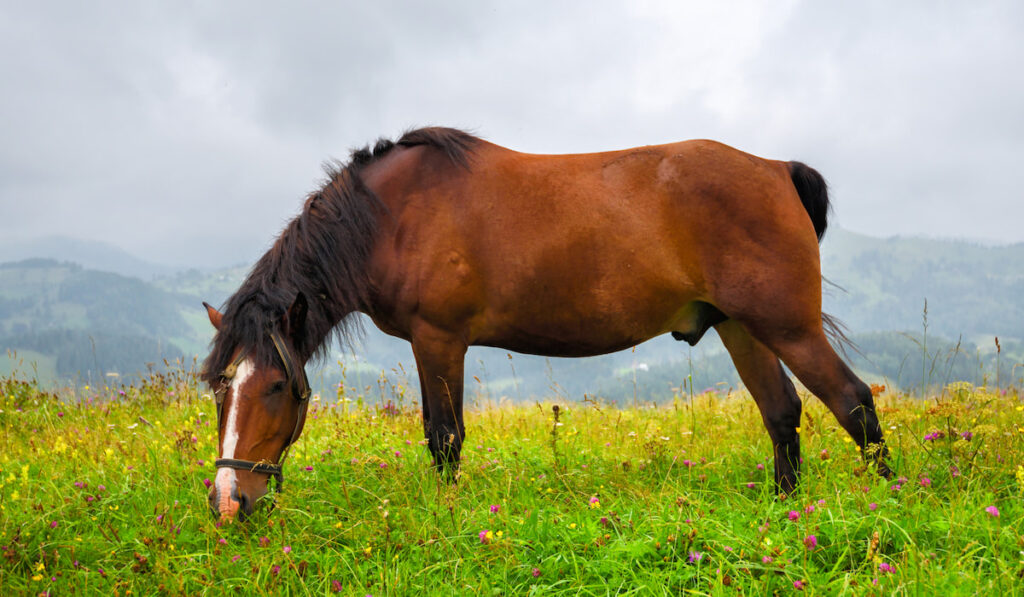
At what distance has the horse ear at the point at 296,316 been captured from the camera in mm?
4203

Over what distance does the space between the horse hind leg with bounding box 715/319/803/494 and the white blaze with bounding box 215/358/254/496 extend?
11.9 ft

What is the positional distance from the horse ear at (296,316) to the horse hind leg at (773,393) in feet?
10.7

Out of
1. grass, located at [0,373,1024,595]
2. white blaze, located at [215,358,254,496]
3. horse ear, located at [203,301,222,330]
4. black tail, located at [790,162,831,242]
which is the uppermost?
black tail, located at [790,162,831,242]

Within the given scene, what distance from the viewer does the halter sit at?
390cm

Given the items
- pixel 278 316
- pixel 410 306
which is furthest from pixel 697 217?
pixel 278 316

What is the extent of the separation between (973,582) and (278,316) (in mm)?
3979

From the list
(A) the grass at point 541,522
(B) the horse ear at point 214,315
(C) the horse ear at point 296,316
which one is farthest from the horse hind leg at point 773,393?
(B) the horse ear at point 214,315

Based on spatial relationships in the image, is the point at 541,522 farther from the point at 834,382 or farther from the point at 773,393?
the point at 773,393

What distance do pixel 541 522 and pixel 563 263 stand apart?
6.34ft

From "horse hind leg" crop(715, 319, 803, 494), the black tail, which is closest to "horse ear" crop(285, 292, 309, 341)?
"horse hind leg" crop(715, 319, 803, 494)

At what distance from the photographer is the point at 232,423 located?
155 inches

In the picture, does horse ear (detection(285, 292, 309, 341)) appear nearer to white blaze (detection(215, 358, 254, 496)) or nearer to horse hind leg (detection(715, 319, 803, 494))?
white blaze (detection(215, 358, 254, 496))

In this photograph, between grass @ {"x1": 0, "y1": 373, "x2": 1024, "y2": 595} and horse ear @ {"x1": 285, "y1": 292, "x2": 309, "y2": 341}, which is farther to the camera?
horse ear @ {"x1": 285, "y1": 292, "x2": 309, "y2": 341}

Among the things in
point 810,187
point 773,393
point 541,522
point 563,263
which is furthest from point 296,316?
point 810,187
